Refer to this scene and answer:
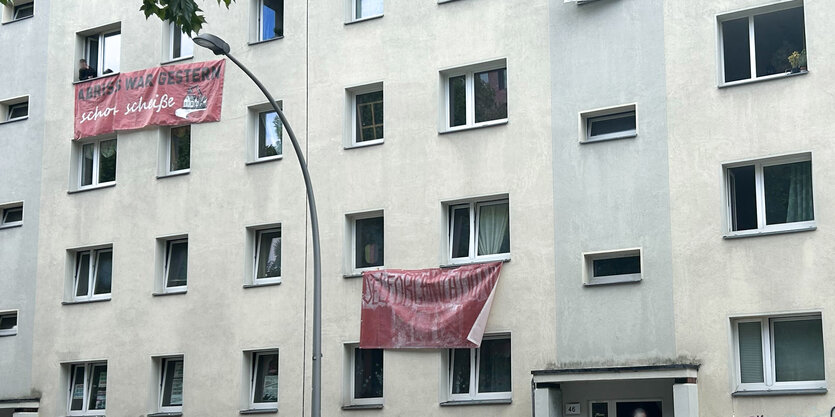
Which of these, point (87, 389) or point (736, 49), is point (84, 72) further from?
point (736, 49)

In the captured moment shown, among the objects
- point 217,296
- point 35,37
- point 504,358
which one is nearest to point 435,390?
point 504,358

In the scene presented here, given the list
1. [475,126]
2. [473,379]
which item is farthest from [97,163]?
[473,379]

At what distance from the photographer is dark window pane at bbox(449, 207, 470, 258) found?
23.2 metres

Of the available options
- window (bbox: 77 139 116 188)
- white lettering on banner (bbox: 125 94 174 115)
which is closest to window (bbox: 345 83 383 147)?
white lettering on banner (bbox: 125 94 174 115)

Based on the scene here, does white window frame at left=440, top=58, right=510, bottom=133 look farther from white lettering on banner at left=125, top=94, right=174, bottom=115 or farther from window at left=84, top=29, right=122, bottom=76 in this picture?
window at left=84, top=29, right=122, bottom=76

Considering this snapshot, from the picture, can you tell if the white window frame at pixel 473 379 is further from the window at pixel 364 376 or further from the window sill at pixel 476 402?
the window at pixel 364 376

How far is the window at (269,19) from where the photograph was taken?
26484 millimetres

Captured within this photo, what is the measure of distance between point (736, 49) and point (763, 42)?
0.45 meters

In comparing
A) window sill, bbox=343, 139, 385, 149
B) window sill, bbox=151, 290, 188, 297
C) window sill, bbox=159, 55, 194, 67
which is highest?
window sill, bbox=159, 55, 194, 67

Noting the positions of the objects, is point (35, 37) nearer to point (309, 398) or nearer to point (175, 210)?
point (175, 210)

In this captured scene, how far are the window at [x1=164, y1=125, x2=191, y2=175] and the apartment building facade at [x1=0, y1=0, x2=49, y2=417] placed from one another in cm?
382

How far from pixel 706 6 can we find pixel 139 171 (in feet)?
42.7

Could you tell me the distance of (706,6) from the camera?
20938 mm

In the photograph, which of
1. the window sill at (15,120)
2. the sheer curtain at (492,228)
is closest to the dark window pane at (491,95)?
the sheer curtain at (492,228)
